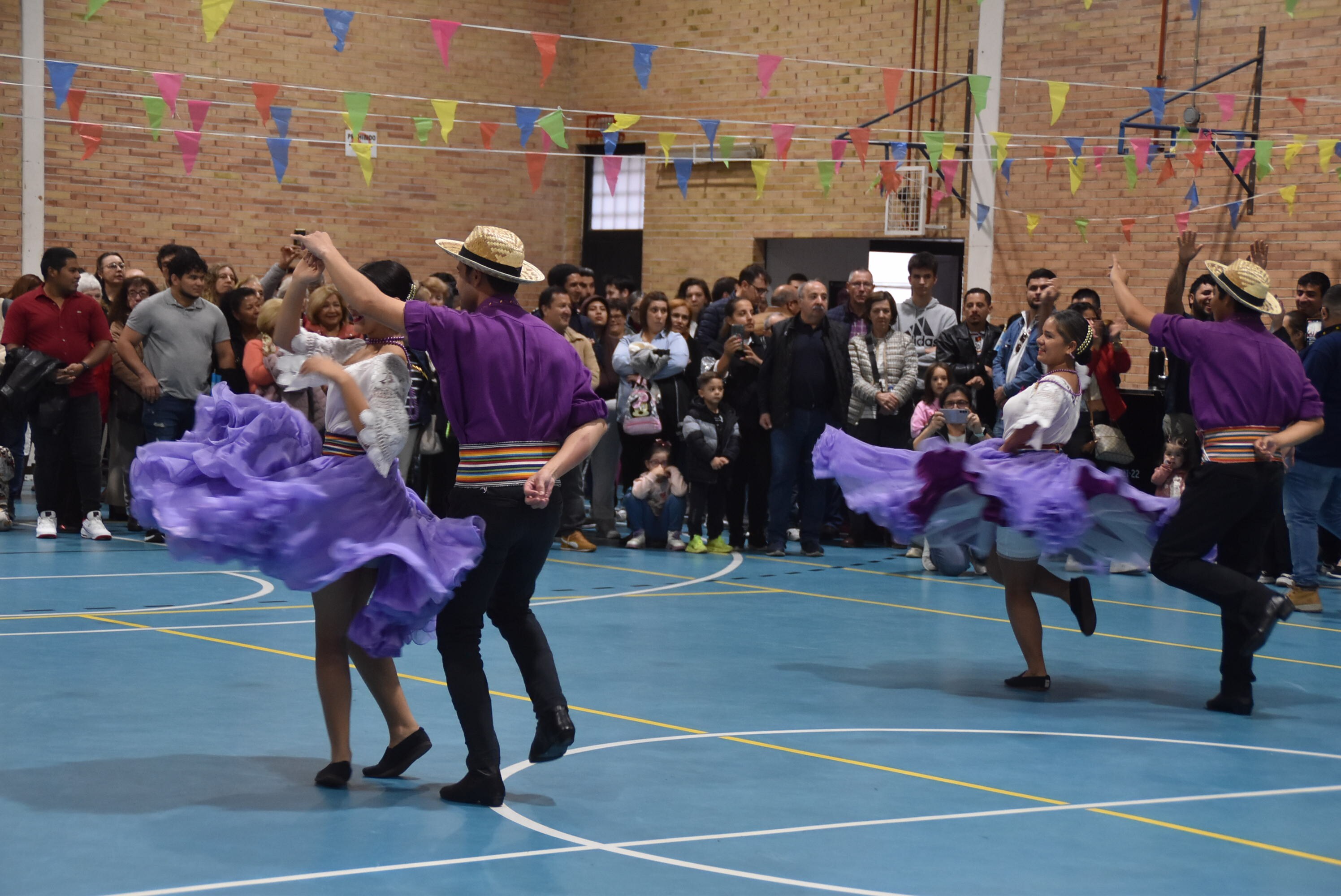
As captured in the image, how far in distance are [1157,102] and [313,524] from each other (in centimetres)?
1188

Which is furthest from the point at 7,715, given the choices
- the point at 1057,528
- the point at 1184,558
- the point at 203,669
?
the point at 1184,558

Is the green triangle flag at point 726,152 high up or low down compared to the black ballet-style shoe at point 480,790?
up

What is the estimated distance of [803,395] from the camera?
11.6 metres

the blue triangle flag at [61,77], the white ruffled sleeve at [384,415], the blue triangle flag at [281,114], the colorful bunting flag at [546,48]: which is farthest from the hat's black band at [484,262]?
the blue triangle flag at [281,114]

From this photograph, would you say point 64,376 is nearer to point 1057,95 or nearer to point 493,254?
point 493,254

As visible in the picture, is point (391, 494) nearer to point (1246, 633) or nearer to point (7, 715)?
point (7, 715)

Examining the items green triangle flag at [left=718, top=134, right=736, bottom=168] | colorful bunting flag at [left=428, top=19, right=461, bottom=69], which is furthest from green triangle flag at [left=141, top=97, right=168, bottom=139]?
green triangle flag at [left=718, top=134, right=736, bottom=168]

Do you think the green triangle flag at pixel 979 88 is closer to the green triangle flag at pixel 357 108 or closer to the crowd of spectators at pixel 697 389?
the crowd of spectators at pixel 697 389

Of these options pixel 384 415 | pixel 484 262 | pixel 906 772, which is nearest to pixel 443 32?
pixel 484 262

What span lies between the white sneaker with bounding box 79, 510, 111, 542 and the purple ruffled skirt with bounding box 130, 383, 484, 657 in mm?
6606

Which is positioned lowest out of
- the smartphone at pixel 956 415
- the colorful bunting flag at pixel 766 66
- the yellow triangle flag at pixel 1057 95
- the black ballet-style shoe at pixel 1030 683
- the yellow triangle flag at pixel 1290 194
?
the black ballet-style shoe at pixel 1030 683

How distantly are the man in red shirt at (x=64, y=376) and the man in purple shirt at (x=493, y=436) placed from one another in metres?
7.03

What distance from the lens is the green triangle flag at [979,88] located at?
1412cm

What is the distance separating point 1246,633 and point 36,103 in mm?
14760
